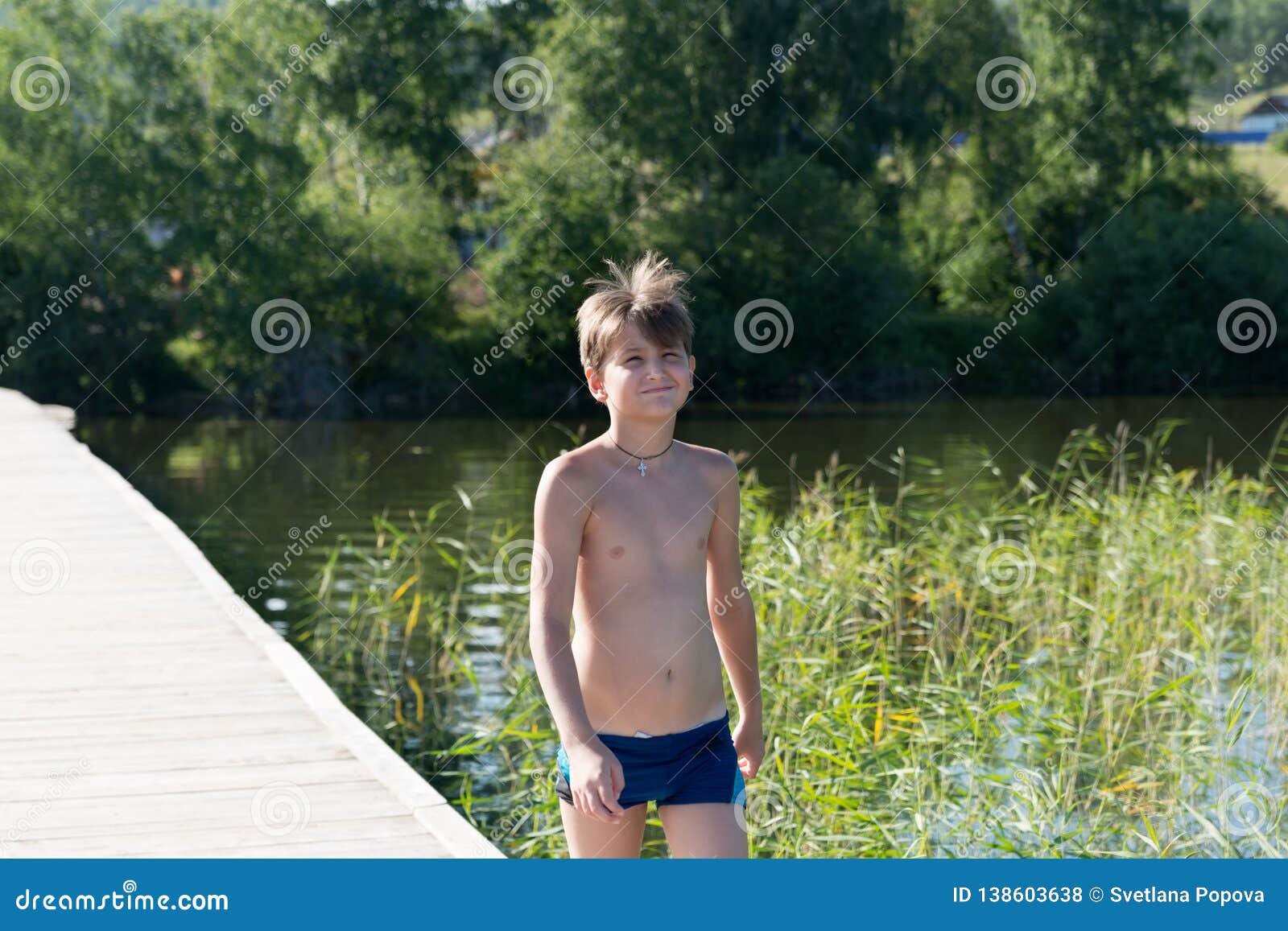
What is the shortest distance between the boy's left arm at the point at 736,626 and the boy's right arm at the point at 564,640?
296 mm

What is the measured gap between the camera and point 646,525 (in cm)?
263

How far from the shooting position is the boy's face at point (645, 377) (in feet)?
8.45

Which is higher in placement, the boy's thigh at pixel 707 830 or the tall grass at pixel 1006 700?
the tall grass at pixel 1006 700

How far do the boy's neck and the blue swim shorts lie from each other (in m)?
0.50

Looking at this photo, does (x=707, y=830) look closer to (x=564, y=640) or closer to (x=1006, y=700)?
(x=564, y=640)

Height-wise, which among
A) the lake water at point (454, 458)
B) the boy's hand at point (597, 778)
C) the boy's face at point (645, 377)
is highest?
the lake water at point (454, 458)

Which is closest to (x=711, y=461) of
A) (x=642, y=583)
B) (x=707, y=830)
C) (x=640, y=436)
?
(x=640, y=436)

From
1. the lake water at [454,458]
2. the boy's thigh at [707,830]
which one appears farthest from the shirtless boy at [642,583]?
the lake water at [454,458]

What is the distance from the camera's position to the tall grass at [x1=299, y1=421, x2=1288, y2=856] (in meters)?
5.16

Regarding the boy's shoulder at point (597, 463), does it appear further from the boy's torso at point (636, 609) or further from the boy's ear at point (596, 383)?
the boy's ear at point (596, 383)

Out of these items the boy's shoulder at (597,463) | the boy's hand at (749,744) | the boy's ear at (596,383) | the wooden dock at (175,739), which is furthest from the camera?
the wooden dock at (175,739)
